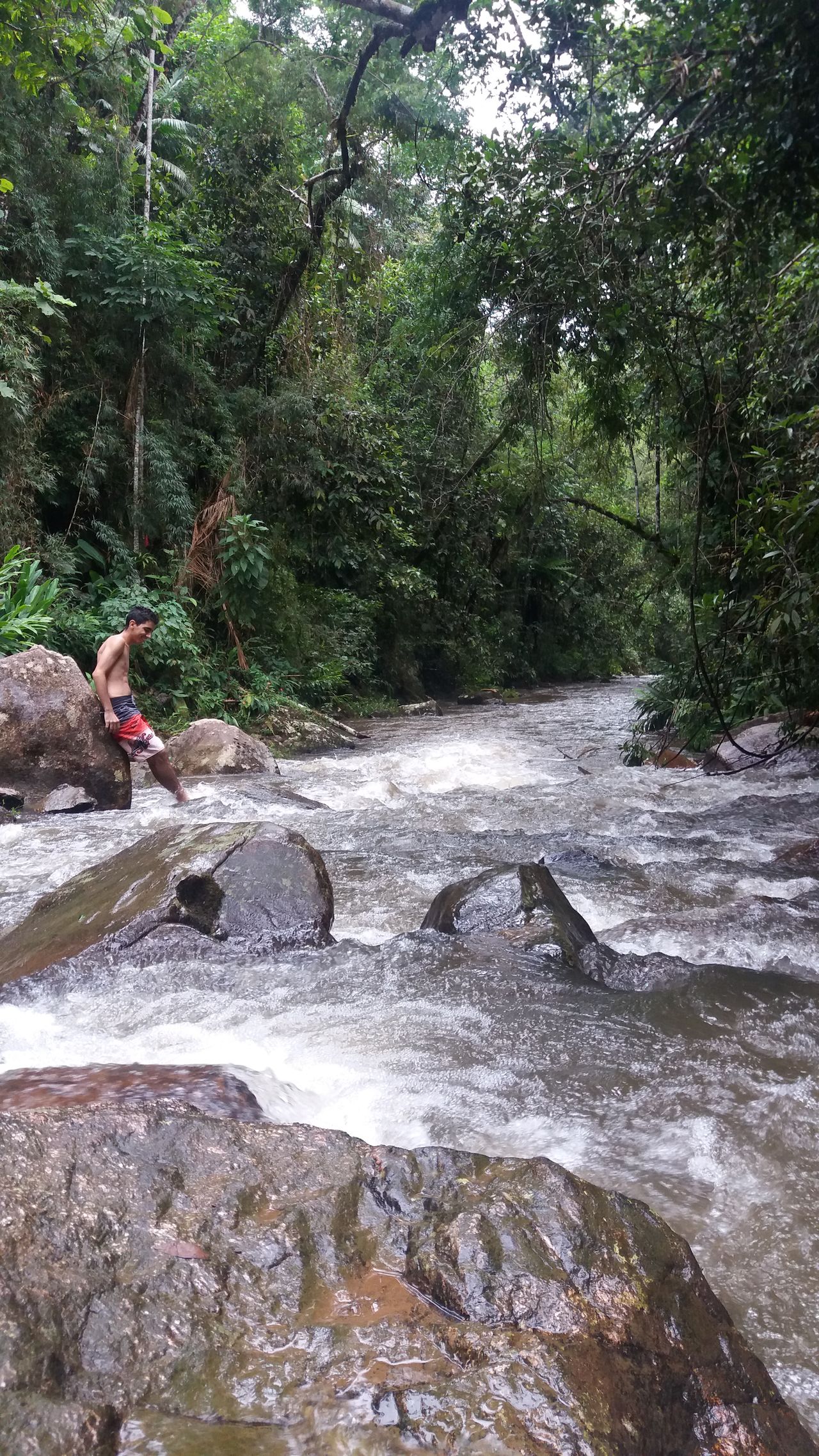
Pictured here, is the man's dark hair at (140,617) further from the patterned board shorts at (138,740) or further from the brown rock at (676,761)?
the brown rock at (676,761)

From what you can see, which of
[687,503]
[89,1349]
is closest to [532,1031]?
[89,1349]

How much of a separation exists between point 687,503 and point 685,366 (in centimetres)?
374

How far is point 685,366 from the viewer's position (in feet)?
24.5

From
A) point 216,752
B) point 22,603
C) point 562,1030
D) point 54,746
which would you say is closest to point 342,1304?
point 562,1030

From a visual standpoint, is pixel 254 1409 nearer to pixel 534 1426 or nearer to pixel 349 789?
pixel 534 1426

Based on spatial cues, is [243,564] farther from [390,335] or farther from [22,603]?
[390,335]

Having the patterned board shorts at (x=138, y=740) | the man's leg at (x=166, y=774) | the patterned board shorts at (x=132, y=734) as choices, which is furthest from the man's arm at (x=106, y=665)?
the man's leg at (x=166, y=774)

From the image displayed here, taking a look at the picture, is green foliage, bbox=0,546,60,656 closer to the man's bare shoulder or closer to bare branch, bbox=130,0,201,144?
the man's bare shoulder

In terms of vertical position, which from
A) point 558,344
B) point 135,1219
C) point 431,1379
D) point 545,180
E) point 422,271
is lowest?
point 431,1379

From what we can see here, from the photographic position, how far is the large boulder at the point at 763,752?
8.65m

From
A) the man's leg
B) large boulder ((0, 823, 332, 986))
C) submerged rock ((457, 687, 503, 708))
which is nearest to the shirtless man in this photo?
the man's leg

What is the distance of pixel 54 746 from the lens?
741 centimetres

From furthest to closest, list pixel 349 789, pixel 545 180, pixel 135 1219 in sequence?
pixel 349 789 < pixel 545 180 < pixel 135 1219

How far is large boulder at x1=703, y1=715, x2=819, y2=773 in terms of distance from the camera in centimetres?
865
